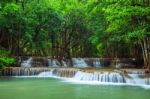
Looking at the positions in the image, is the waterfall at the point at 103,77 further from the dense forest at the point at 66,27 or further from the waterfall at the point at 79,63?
the waterfall at the point at 79,63

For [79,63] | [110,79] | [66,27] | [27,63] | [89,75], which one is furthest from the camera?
[66,27]

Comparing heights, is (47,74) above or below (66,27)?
below

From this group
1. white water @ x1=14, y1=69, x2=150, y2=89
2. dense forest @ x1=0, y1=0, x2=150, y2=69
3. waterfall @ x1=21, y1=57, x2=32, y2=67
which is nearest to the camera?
white water @ x1=14, y1=69, x2=150, y2=89

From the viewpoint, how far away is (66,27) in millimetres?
36594

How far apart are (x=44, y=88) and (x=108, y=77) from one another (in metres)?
5.09

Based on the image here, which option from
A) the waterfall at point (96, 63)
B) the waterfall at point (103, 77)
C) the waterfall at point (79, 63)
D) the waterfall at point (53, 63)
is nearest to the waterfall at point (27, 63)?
the waterfall at point (53, 63)

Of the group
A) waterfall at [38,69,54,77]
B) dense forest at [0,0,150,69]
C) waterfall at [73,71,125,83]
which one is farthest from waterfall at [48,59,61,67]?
waterfall at [73,71,125,83]

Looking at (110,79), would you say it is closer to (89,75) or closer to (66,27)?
(89,75)

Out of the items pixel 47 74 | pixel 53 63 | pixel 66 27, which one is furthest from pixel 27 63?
pixel 66 27

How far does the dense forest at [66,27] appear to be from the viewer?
950 inches

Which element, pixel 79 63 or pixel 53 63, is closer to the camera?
pixel 53 63

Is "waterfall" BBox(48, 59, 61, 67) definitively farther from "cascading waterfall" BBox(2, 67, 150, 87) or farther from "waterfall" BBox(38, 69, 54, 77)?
"waterfall" BBox(38, 69, 54, 77)

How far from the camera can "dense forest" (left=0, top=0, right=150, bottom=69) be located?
79.2 feet

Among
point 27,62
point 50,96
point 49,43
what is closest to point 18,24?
point 27,62
